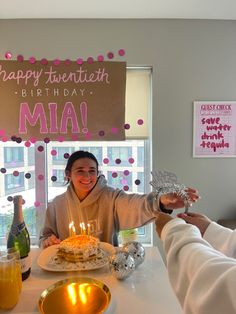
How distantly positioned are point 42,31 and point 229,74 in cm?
169

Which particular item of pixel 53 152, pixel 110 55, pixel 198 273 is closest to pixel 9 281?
pixel 198 273

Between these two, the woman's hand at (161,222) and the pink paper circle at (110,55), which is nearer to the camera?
the woman's hand at (161,222)

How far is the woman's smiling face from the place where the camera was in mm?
1566

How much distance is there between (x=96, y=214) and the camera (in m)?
1.60

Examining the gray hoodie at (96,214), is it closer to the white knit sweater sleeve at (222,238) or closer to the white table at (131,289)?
the white table at (131,289)

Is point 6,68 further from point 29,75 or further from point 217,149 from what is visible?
point 217,149

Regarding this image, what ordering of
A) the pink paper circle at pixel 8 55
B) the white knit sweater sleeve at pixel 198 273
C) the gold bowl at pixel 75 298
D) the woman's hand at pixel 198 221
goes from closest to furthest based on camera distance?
the white knit sweater sleeve at pixel 198 273 < the gold bowl at pixel 75 298 < the woman's hand at pixel 198 221 < the pink paper circle at pixel 8 55

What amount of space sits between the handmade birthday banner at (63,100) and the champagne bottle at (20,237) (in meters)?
1.12

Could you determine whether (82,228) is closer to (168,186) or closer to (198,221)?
(168,186)

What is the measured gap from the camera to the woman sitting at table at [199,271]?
0.53m

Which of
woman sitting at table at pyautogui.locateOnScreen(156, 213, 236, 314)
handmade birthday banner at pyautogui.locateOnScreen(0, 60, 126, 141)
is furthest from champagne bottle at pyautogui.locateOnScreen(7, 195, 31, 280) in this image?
handmade birthday banner at pyautogui.locateOnScreen(0, 60, 126, 141)

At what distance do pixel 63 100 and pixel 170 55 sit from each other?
1028 millimetres

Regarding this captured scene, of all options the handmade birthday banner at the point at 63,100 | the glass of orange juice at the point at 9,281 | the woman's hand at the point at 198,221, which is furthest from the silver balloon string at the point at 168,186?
the handmade birthday banner at the point at 63,100

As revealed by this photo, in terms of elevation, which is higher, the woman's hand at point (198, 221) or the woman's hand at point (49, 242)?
the woman's hand at point (198, 221)
